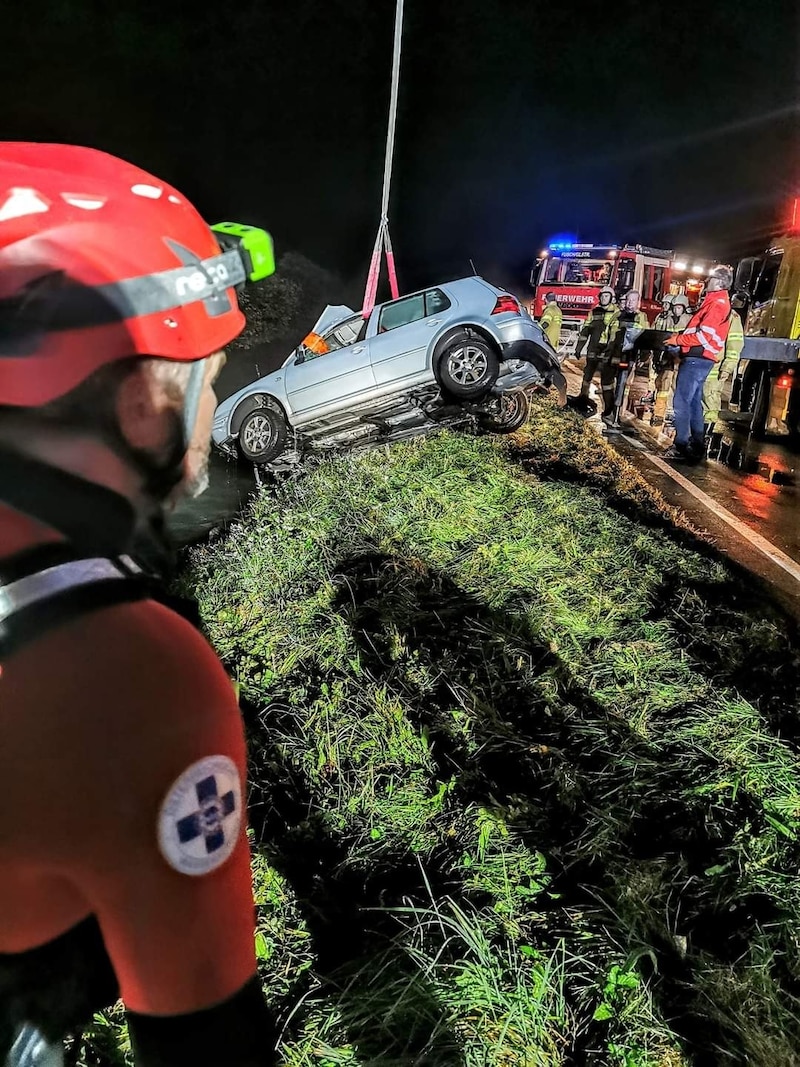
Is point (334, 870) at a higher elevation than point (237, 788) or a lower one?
lower

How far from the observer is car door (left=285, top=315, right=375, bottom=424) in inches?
248

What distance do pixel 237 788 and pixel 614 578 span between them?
389 centimetres

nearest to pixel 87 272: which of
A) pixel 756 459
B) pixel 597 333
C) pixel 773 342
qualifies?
pixel 756 459

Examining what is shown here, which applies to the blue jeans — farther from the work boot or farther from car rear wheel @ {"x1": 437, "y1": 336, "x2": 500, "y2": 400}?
car rear wheel @ {"x1": 437, "y1": 336, "x2": 500, "y2": 400}

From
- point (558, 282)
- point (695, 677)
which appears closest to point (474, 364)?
point (695, 677)

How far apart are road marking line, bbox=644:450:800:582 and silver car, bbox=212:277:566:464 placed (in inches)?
56.9

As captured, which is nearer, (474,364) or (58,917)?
(58,917)

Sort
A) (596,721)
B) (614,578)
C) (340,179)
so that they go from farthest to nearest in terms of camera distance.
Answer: (340,179), (614,578), (596,721)

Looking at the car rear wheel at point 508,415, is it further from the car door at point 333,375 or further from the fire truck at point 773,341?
the fire truck at point 773,341

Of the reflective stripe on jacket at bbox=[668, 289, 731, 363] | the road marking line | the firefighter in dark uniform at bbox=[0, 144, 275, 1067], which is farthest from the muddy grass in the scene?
the reflective stripe on jacket at bbox=[668, 289, 731, 363]

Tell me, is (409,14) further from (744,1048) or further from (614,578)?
(744,1048)

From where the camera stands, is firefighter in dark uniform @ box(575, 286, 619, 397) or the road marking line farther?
firefighter in dark uniform @ box(575, 286, 619, 397)

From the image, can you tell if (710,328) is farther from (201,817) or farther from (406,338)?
(201,817)

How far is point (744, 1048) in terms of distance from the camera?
189 cm
